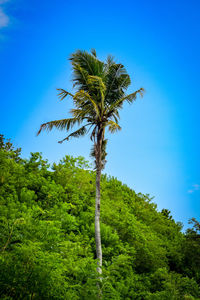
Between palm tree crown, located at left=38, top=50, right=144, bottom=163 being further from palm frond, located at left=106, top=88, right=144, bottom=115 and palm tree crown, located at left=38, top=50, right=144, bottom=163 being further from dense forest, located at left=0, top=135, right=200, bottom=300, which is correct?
dense forest, located at left=0, top=135, right=200, bottom=300

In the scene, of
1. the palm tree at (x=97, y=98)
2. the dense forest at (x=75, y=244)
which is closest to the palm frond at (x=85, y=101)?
the palm tree at (x=97, y=98)

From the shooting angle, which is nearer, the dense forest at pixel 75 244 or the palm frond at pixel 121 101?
the dense forest at pixel 75 244

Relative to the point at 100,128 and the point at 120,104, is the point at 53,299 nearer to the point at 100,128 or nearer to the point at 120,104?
the point at 100,128

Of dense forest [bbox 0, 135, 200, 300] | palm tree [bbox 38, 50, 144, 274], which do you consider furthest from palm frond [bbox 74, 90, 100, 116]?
dense forest [bbox 0, 135, 200, 300]

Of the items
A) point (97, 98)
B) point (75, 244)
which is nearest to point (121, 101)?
point (97, 98)

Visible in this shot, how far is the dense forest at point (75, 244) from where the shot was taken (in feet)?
18.0

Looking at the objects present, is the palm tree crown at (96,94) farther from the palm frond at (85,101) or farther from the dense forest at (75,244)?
the dense forest at (75,244)

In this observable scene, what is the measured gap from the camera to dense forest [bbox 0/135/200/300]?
5492 mm

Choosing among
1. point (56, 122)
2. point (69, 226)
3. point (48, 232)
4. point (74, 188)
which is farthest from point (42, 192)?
point (48, 232)

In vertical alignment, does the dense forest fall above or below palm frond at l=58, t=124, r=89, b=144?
below

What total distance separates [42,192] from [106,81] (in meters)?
9.04

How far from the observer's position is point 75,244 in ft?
30.3

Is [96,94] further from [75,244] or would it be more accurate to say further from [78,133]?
[75,244]

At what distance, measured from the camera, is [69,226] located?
1240cm
